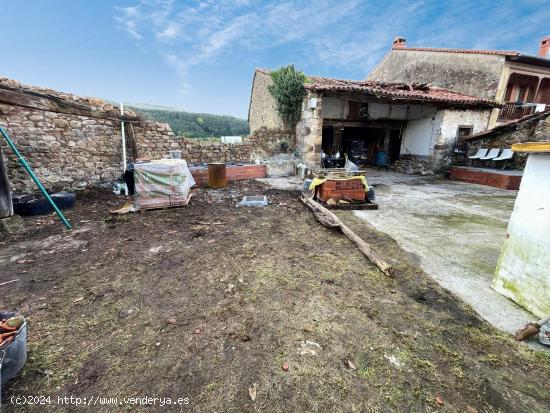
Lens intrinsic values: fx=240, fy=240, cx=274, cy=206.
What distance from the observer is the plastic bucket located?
5.80ft

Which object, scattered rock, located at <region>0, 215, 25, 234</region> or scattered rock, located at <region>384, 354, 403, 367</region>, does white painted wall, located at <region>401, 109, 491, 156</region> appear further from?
scattered rock, located at <region>0, 215, 25, 234</region>

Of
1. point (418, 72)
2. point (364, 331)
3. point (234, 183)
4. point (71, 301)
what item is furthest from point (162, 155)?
point (418, 72)

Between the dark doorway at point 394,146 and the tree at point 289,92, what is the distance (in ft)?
21.2

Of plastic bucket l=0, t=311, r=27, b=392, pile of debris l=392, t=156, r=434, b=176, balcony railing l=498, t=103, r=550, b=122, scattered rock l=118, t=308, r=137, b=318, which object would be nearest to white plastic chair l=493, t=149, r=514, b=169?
pile of debris l=392, t=156, r=434, b=176

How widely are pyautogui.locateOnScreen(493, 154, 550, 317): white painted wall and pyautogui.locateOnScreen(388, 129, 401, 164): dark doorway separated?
1270cm

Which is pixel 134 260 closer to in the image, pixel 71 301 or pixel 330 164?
pixel 71 301

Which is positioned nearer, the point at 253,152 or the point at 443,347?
the point at 443,347

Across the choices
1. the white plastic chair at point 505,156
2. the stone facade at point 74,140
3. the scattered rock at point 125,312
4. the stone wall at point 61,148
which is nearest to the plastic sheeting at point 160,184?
the stone facade at point 74,140

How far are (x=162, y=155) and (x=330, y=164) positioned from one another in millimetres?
7737

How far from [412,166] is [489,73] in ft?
22.9

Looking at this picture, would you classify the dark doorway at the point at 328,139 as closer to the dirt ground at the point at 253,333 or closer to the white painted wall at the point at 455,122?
the white painted wall at the point at 455,122

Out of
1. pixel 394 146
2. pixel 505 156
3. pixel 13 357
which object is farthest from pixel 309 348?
pixel 394 146

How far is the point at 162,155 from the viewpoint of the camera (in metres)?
9.75

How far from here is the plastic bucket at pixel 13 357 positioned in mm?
1769
